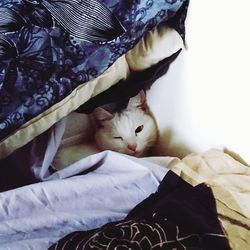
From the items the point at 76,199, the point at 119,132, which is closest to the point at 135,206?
the point at 76,199

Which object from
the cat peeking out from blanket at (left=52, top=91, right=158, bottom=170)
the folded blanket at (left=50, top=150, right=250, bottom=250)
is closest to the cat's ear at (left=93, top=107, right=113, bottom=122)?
the cat peeking out from blanket at (left=52, top=91, right=158, bottom=170)

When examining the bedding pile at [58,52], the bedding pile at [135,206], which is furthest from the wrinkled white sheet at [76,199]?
the bedding pile at [58,52]

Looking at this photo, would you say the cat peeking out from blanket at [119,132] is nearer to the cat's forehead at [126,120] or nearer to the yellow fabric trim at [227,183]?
the cat's forehead at [126,120]

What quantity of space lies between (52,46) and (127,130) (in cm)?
27

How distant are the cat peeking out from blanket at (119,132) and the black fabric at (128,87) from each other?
0.02 m

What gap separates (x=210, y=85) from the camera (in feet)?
2.85

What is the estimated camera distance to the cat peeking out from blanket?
97cm

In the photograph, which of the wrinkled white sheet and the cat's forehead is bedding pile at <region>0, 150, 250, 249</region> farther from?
the cat's forehead

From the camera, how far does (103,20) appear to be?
838 millimetres

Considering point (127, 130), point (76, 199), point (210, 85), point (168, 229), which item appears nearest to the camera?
point (168, 229)

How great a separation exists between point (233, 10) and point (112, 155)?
0.36 metres

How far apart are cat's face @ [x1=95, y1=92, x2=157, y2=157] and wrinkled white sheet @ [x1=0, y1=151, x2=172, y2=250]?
0.47 ft

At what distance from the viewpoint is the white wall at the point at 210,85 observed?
80 centimetres

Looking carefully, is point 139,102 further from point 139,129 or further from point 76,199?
point 76,199
